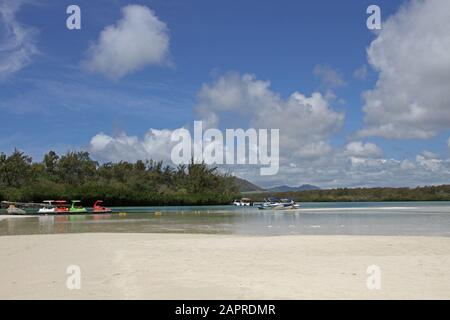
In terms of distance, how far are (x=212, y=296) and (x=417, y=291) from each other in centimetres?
449

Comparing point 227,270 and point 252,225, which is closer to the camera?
point 227,270

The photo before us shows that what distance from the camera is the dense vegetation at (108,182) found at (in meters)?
102

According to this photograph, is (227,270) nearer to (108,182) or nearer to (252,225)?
(252,225)

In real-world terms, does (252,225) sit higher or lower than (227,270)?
lower

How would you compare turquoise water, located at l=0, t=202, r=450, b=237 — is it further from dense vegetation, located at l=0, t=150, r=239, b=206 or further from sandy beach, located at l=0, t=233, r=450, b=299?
dense vegetation, located at l=0, t=150, r=239, b=206

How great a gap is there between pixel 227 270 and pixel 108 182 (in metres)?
121

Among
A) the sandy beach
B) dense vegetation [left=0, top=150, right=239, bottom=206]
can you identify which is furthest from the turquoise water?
dense vegetation [left=0, top=150, right=239, bottom=206]

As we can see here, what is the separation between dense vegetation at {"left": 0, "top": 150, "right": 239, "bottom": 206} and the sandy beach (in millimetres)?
84400

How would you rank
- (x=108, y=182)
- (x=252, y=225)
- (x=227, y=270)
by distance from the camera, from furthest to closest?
(x=108, y=182) → (x=252, y=225) → (x=227, y=270)

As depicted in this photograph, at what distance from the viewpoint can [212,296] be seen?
969 centimetres

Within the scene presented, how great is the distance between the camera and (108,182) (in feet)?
426

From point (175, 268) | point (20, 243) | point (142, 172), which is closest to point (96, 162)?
point (142, 172)

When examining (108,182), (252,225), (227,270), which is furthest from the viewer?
(108,182)

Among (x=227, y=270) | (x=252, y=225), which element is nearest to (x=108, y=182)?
(x=252, y=225)
